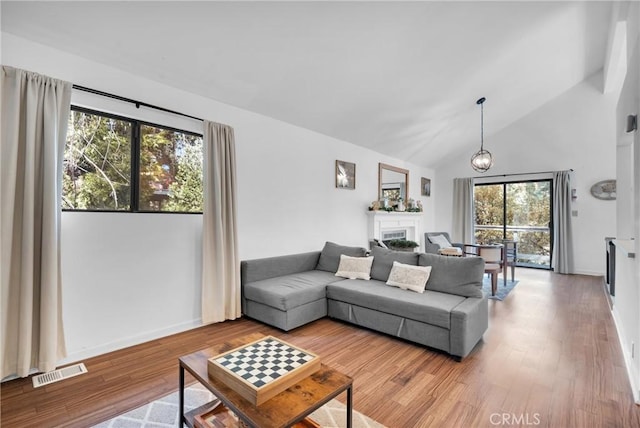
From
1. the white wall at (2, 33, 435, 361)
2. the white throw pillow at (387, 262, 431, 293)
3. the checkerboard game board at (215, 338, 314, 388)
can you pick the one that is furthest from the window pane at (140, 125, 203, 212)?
the white throw pillow at (387, 262, 431, 293)

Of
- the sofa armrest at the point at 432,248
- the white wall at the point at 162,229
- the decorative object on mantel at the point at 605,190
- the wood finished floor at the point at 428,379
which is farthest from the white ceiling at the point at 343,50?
the wood finished floor at the point at 428,379

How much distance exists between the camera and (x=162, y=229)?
3123 millimetres

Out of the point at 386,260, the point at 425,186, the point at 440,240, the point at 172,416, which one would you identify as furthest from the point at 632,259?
the point at 425,186

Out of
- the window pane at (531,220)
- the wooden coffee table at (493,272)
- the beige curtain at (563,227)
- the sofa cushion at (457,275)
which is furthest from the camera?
the window pane at (531,220)

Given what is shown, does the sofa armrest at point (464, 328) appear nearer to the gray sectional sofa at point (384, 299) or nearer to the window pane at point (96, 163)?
the gray sectional sofa at point (384, 299)

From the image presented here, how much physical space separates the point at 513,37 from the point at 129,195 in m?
4.88

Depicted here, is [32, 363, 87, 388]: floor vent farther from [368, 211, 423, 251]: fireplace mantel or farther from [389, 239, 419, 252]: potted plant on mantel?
[368, 211, 423, 251]: fireplace mantel

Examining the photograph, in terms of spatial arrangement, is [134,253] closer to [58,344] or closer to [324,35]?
[58,344]

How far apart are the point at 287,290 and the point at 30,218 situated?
2.25 m

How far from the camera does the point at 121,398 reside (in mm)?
2098

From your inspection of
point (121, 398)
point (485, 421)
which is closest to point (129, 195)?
point (121, 398)

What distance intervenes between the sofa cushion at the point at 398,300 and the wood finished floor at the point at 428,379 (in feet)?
1.02

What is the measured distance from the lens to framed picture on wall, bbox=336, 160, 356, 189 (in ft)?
17.1

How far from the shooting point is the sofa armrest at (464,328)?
2586 mm
